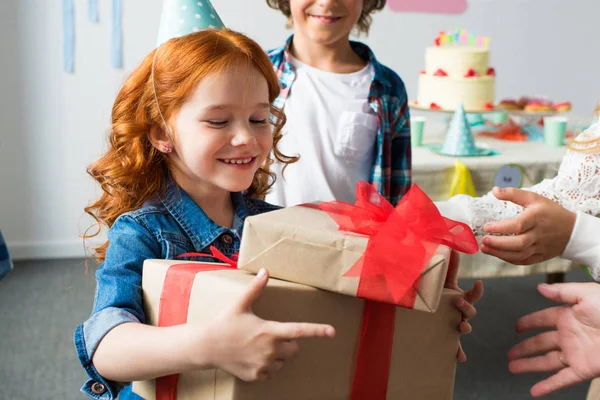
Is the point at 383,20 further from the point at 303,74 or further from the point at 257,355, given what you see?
the point at 257,355


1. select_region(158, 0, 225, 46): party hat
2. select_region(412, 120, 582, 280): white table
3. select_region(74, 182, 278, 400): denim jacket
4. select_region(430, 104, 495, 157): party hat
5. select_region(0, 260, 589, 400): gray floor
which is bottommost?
select_region(0, 260, 589, 400): gray floor

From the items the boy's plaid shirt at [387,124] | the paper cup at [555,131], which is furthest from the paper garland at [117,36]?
the paper cup at [555,131]

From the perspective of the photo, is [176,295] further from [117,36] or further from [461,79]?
[117,36]

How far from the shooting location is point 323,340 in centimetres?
80

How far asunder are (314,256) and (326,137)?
46.6 inches

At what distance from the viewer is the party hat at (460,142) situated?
243 centimetres

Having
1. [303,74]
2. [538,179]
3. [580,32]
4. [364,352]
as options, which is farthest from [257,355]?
[580,32]

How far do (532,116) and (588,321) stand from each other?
1988 millimetres

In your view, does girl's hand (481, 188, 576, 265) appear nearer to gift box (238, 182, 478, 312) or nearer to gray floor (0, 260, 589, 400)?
gift box (238, 182, 478, 312)

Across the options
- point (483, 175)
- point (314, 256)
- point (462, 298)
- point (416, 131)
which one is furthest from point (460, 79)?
point (314, 256)

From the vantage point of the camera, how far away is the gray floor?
239 cm

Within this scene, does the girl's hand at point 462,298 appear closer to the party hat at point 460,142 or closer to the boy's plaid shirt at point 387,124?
the boy's plaid shirt at point 387,124

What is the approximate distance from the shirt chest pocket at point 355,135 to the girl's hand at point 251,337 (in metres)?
1.17

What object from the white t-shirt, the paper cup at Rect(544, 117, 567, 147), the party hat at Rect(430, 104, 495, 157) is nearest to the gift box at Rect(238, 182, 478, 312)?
the white t-shirt
